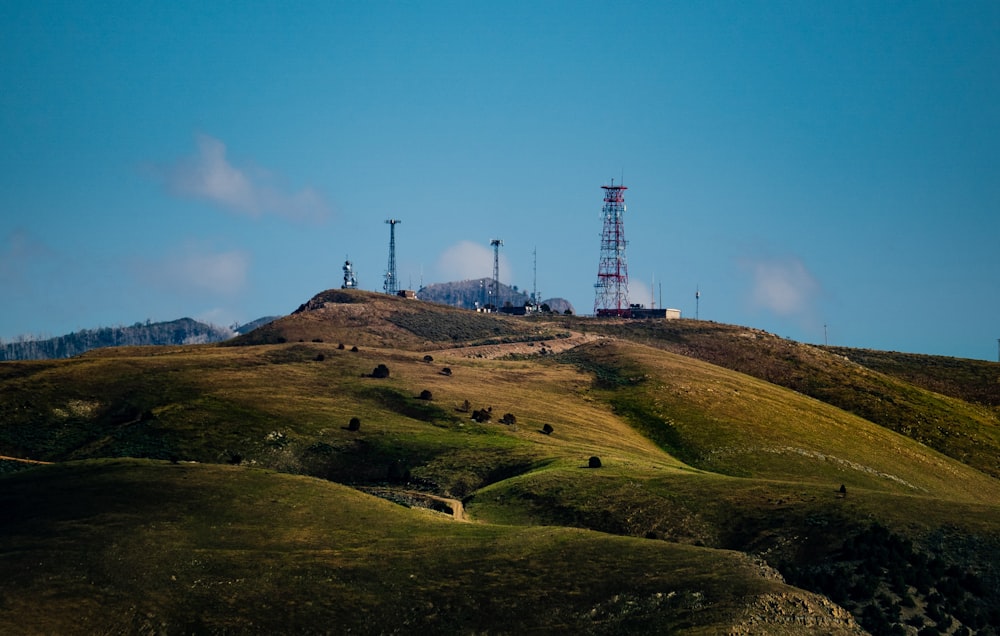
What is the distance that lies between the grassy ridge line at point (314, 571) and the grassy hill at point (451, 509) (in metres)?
0.19

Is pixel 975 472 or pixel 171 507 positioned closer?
pixel 171 507

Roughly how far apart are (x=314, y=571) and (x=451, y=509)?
25.9m

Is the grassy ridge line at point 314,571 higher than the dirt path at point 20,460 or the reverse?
the reverse

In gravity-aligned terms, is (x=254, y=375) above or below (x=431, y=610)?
above

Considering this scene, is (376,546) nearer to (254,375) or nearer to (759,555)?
Result: (759,555)

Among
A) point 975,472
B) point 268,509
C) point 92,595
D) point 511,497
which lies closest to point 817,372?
point 975,472

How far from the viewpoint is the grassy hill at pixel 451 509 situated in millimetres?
53938

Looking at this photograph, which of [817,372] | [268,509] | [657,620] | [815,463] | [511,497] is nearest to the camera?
[657,620]

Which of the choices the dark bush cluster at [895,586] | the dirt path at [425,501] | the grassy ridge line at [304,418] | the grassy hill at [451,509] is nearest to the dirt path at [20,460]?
the grassy hill at [451,509]

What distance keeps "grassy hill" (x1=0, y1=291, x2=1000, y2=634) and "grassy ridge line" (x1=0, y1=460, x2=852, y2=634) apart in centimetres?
19

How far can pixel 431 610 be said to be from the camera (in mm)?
54312

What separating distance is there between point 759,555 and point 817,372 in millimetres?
132105

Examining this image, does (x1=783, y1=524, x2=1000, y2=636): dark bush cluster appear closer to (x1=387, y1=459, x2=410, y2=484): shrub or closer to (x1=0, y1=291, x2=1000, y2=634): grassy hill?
(x1=0, y1=291, x2=1000, y2=634): grassy hill

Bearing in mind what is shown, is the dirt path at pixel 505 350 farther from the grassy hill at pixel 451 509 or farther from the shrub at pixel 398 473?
the shrub at pixel 398 473
